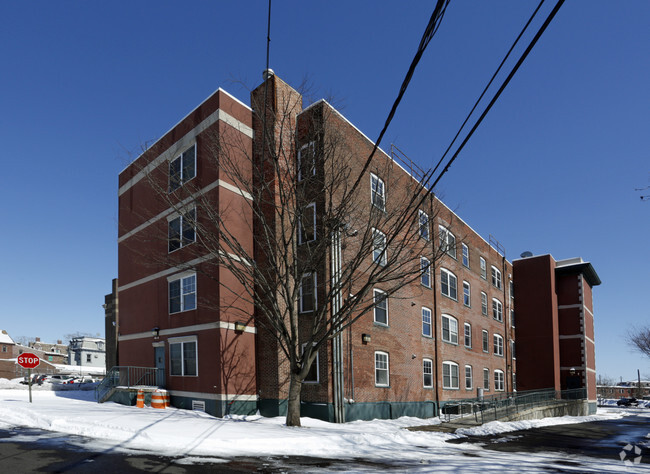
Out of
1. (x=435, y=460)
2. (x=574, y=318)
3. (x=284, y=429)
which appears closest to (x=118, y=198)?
(x=284, y=429)

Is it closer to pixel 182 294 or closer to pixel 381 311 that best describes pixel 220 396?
pixel 182 294

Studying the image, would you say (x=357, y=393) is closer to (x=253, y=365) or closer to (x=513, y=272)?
(x=253, y=365)

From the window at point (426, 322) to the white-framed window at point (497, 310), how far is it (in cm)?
1329

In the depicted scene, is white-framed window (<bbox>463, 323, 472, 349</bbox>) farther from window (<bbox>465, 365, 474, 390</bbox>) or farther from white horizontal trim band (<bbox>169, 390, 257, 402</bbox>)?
white horizontal trim band (<bbox>169, 390, 257, 402</bbox>)

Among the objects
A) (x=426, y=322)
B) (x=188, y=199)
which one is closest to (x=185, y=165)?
(x=188, y=199)

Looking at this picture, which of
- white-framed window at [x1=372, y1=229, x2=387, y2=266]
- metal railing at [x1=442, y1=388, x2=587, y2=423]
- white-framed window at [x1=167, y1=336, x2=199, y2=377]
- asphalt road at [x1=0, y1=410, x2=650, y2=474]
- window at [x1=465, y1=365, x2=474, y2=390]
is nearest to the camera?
asphalt road at [x1=0, y1=410, x2=650, y2=474]

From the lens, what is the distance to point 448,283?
31875mm

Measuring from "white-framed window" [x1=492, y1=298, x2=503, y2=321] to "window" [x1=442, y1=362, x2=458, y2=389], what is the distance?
10.3m

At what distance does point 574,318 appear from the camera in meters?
44.3

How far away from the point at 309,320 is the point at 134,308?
1013cm

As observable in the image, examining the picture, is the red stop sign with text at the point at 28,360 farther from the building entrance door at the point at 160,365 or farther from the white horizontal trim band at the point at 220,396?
the white horizontal trim band at the point at 220,396

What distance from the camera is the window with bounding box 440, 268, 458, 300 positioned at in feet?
102

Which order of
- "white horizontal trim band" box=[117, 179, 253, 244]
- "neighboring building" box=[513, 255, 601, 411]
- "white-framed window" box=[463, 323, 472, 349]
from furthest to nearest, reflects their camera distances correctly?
"neighboring building" box=[513, 255, 601, 411] → "white-framed window" box=[463, 323, 472, 349] → "white horizontal trim band" box=[117, 179, 253, 244]

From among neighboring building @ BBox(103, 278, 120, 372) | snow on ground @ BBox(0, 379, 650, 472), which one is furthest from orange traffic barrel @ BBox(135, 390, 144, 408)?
neighboring building @ BBox(103, 278, 120, 372)
